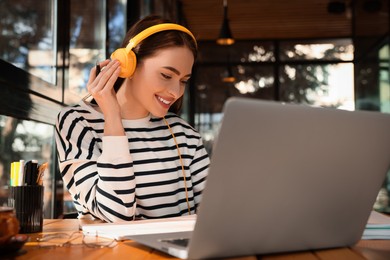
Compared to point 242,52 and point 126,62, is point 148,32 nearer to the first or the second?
point 126,62

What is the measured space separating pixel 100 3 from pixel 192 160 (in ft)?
5.88

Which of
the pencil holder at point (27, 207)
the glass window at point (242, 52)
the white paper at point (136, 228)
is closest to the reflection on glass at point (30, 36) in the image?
the pencil holder at point (27, 207)

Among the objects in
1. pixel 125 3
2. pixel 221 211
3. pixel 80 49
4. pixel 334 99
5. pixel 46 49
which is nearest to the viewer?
pixel 221 211

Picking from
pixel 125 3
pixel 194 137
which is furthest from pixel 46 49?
pixel 125 3

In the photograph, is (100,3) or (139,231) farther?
(100,3)

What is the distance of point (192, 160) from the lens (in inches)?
69.1

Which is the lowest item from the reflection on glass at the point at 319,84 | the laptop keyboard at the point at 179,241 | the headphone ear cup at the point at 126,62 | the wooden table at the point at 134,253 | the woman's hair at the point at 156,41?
the wooden table at the point at 134,253

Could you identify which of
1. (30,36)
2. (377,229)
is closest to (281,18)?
(30,36)

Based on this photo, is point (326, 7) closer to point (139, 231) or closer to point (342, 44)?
point (342, 44)

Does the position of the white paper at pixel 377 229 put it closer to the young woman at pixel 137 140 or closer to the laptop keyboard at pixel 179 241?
the laptop keyboard at pixel 179 241

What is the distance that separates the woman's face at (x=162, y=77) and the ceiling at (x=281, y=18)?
202 inches

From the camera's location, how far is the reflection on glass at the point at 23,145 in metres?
1.68

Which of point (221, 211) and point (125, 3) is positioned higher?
point (125, 3)

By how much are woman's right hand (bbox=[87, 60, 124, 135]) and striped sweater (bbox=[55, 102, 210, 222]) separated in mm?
36
